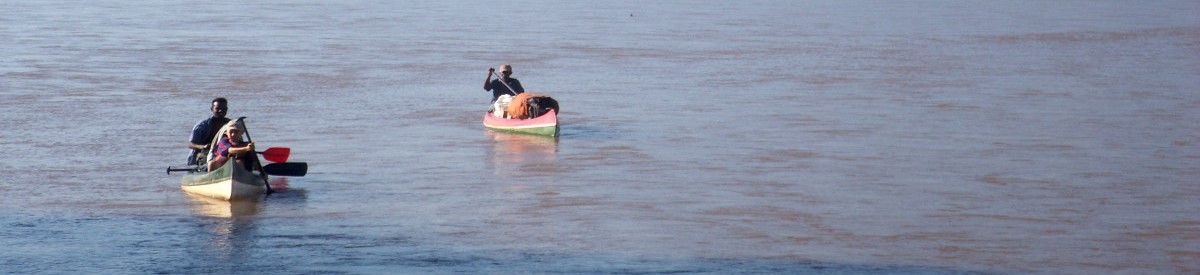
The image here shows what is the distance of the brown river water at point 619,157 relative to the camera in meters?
17.5

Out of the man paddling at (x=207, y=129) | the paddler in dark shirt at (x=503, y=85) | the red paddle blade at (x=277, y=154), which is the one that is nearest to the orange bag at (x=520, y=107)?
the paddler in dark shirt at (x=503, y=85)

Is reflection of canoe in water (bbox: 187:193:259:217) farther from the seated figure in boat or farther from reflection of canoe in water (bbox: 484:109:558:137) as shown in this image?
reflection of canoe in water (bbox: 484:109:558:137)

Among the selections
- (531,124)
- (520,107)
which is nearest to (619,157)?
(531,124)

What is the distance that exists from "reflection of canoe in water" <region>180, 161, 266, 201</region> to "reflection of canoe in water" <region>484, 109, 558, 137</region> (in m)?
6.48

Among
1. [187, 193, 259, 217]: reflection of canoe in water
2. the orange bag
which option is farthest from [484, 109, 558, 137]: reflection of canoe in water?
[187, 193, 259, 217]: reflection of canoe in water

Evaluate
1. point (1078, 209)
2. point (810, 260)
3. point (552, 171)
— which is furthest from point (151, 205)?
point (1078, 209)

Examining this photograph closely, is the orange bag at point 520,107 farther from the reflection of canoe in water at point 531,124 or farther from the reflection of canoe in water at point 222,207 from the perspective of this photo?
the reflection of canoe in water at point 222,207

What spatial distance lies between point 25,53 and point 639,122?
1991cm

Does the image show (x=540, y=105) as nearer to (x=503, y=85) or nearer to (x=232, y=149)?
(x=503, y=85)

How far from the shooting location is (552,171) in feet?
76.1

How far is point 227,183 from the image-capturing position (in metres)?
19.2

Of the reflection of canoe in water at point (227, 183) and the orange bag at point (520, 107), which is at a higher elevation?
the reflection of canoe in water at point (227, 183)

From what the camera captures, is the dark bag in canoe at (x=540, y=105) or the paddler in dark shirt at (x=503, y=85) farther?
the paddler in dark shirt at (x=503, y=85)

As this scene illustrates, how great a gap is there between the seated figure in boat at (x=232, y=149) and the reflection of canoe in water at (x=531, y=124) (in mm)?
6899
